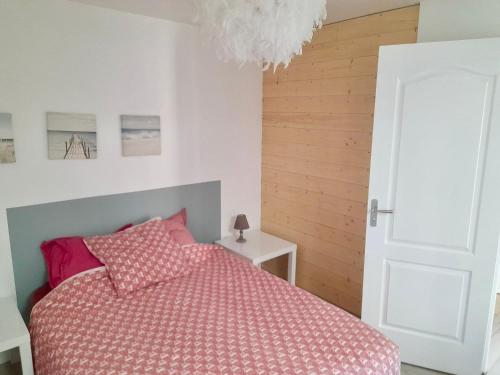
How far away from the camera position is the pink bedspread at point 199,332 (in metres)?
1.50

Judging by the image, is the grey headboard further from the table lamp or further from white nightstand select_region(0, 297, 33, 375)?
white nightstand select_region(0, 297, 33, 375)

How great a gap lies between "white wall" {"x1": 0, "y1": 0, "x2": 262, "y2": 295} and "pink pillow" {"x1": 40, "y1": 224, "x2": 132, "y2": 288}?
233 millimetres

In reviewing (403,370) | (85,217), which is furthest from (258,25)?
(403,370)

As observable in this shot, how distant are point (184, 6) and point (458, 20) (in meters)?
1.68

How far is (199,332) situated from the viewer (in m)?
1.71

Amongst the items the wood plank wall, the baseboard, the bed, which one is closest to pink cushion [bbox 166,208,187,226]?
the bed

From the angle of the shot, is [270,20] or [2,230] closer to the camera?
[270,20]

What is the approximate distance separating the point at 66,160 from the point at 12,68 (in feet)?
1.95

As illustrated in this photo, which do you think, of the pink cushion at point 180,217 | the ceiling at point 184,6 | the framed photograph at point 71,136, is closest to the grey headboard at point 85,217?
the pink cushion at point 180,217

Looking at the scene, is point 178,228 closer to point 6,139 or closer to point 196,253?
point 196,253

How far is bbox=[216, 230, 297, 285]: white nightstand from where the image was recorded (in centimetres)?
286

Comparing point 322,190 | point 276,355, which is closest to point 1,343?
point 276,355

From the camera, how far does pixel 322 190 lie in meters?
2.93

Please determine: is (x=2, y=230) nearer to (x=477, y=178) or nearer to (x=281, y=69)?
(x=281, y=69)
